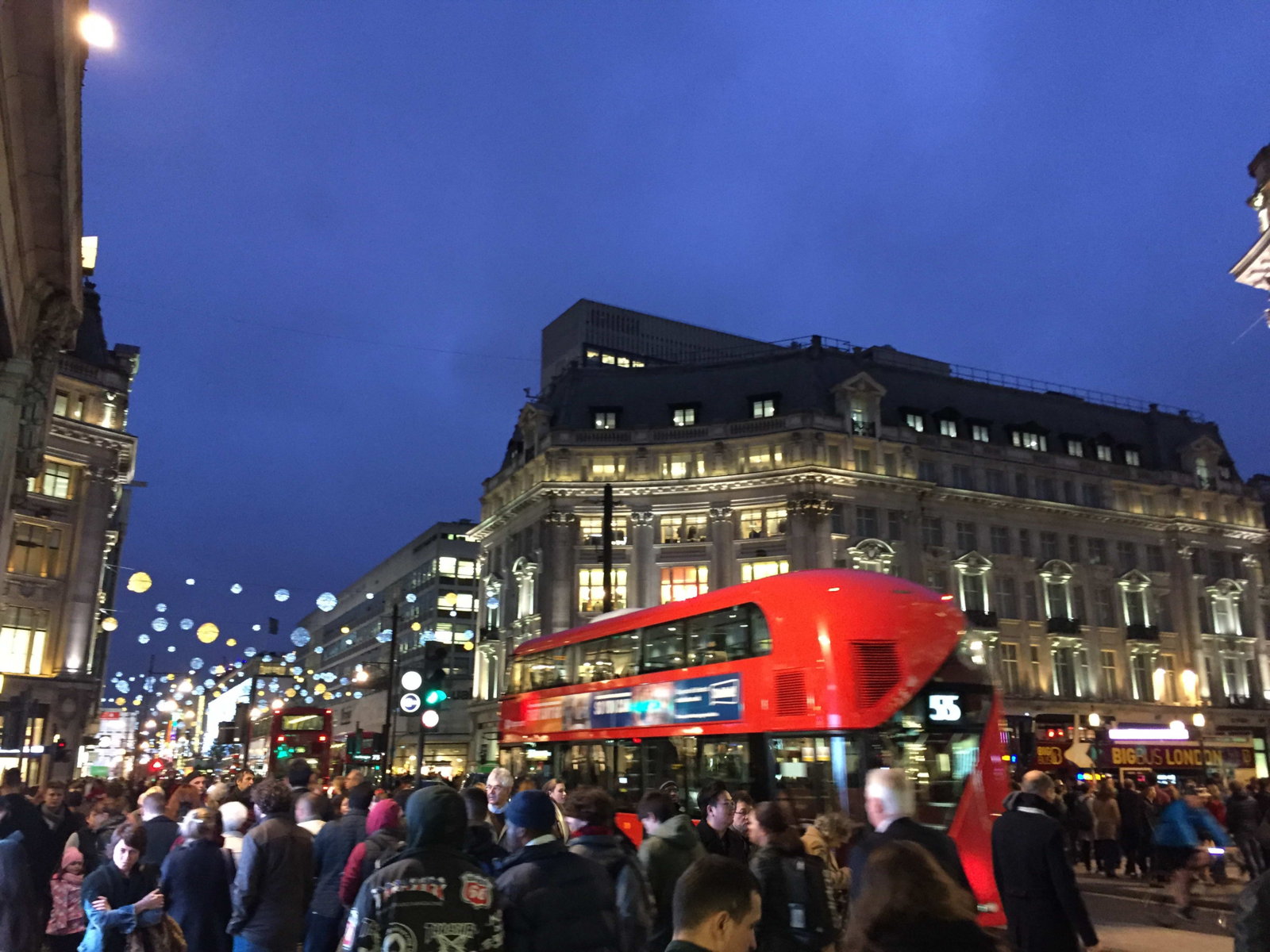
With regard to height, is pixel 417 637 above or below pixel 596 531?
below

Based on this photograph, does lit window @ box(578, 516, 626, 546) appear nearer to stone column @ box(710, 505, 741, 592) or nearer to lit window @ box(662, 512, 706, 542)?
lit window @ box(662, 512, 706, 542)

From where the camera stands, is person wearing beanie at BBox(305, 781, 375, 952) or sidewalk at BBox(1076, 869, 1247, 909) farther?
sidewalk at BBox(1076, 869, 1247, 909)

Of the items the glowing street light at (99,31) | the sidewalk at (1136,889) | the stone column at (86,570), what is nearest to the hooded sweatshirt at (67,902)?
the glowing street light at (99,31)

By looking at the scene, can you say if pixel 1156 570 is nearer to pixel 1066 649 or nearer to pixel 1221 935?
pixel 1066 649

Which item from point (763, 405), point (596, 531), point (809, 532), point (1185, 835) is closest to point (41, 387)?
point (1185, 835)

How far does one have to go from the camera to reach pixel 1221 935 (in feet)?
44.6

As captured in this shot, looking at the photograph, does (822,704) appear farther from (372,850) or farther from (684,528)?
(684,528)

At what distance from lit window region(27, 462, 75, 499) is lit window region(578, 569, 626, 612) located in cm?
2624

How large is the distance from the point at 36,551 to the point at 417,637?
41965 mm

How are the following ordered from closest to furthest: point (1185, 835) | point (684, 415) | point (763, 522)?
point (1185, 835) → point (763, 522) → point (684, 415)

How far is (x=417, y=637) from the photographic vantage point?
84875 mm

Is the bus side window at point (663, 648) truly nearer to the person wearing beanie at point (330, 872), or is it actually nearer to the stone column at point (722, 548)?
the person wearing beanie at point (330, 872)

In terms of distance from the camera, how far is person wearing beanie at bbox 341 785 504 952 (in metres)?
→ 4.05

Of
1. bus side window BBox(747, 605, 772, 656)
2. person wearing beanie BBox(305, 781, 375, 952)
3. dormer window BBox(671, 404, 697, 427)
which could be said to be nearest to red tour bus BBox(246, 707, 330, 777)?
dormer window BBox(671, 404, 697, 427)
